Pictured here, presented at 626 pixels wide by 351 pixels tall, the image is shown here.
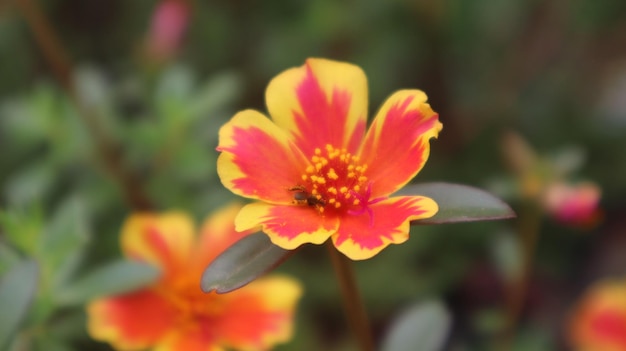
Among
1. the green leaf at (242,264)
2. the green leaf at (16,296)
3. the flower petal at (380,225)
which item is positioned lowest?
the flower petal at (380,225)

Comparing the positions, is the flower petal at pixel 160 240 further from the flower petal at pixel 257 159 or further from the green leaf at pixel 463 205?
the green leaf at pixel 463 205

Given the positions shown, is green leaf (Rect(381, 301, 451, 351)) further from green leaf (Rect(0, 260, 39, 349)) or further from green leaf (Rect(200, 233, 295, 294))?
green leaf (Rect(0, 260, 39, 349))

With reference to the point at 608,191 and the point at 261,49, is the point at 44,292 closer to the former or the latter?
the point at 261,49

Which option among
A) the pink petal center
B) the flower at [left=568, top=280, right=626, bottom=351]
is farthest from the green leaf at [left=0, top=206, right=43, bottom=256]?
the flower at [left=568, top=280, right=626, bottom=351]

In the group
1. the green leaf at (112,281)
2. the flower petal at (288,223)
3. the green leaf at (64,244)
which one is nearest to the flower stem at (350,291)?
the flower petal at (288,223)

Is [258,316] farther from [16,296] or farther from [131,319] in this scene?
[16,296]
